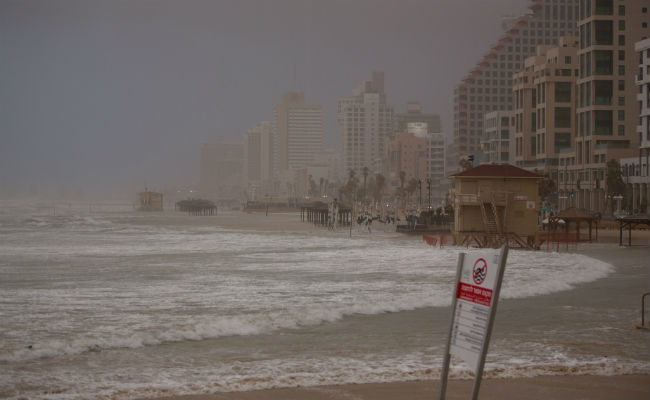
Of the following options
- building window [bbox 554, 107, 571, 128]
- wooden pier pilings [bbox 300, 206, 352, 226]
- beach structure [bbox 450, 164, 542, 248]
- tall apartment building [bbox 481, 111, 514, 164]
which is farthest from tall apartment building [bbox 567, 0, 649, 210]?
tall apartment building [bbox 481, 111, 514, 164]

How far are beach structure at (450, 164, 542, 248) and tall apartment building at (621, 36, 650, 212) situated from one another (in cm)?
2674

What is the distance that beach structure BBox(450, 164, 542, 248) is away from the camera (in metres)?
47.7

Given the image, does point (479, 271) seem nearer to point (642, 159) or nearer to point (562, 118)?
point (642, 159)

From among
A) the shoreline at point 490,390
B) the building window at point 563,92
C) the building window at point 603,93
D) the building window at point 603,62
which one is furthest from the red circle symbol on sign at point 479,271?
the building window at point 563,92

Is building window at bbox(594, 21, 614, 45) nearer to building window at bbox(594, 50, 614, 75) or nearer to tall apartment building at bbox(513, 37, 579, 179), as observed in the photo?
building window at bbox(594, 50, 614, 75)

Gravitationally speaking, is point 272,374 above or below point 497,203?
below

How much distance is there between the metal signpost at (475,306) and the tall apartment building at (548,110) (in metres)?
107

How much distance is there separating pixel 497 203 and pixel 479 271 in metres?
41.2

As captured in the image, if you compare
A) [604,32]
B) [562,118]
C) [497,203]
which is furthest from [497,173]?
[562,118]

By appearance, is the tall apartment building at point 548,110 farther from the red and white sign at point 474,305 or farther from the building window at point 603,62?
the red and white sign at point 474,305

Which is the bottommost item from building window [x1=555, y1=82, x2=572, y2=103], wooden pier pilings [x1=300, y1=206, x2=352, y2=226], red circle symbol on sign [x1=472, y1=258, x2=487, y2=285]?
wooden pier pilings [x1=300, y1=206, x2=352, y2=226]

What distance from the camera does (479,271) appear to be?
7.45m

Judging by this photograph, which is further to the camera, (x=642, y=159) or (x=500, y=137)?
(x=500, y=137)

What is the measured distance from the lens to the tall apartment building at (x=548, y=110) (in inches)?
4491
